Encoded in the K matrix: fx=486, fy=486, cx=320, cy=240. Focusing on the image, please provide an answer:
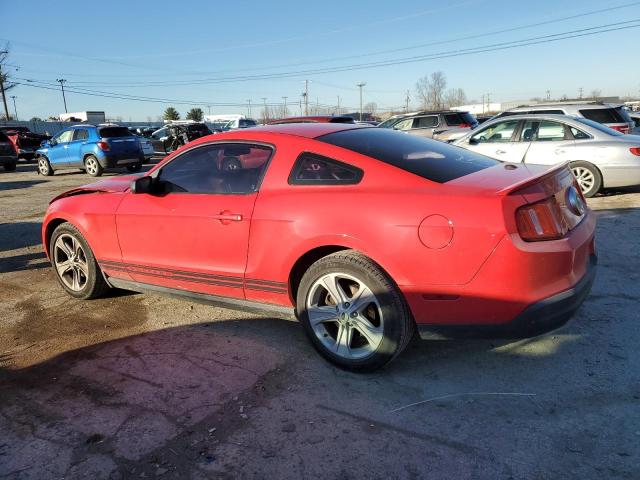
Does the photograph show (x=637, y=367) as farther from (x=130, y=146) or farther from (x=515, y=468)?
(x=130, y=146)

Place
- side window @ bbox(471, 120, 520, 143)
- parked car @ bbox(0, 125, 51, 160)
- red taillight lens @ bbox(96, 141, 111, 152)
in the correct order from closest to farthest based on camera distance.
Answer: side window @ bbox(471, 120, 520, 143), red taillight lens @ bbox(96, 141, 111, 152), parked car @ bbox(0, 125, 51, 160)

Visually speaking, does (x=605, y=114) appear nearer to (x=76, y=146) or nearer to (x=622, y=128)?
(x=622, y=128)

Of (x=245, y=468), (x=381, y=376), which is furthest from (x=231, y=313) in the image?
(x=245, y=468)

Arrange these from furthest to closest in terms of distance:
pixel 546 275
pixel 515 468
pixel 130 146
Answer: pixel 130 146 → pixel 546 275 → pixel 515 468

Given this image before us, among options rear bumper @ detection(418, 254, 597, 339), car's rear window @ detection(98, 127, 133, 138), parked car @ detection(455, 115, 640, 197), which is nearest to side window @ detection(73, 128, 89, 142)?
car's rear window @ detection(98, 127, 133, 138)

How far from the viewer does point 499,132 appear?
9.01 metres

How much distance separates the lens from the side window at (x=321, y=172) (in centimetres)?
305

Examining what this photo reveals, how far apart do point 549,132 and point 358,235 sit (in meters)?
6.98

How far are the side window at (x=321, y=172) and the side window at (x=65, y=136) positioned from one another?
1589 cm

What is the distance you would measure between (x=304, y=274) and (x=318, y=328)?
0.36 meters

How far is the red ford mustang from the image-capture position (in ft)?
Answer: 8.57

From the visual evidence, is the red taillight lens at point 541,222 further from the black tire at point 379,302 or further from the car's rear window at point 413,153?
the black tire at point 379,302

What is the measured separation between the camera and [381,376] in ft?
9.85

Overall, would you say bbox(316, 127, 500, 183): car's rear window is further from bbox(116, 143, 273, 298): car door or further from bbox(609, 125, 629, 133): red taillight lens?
bbox(609, 125, 629, 133): red taillight lens
